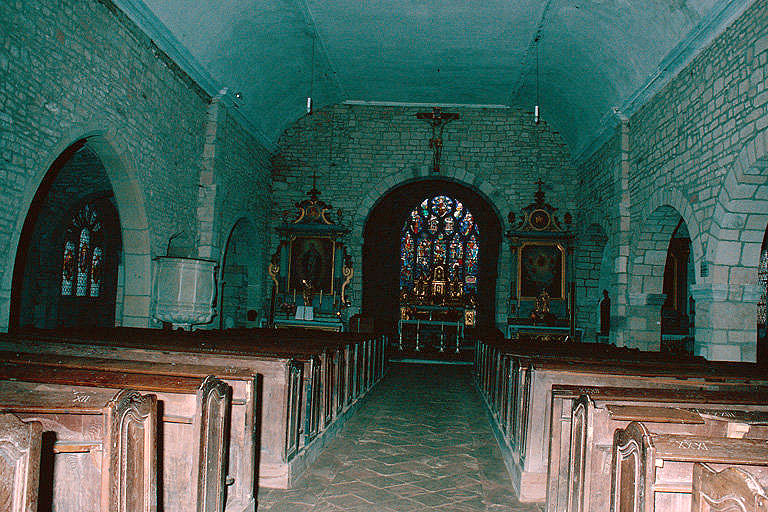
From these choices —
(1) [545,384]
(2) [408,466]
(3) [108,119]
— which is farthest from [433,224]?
(1) [545,384]

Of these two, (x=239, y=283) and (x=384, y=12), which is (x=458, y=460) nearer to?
(x=384, y=12)

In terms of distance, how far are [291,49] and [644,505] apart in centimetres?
954

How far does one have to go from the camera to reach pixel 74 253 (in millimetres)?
12906

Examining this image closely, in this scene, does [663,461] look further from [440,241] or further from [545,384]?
[440,241]

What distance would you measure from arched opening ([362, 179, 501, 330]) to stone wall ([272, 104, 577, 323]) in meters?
2.67

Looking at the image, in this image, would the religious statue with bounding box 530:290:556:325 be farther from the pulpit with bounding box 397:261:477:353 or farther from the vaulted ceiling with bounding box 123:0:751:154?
the vaulted ceiling with bounding box 123:0:751:154

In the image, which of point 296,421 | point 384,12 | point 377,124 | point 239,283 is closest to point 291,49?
point 384,12

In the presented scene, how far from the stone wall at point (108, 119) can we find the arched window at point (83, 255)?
4.77m

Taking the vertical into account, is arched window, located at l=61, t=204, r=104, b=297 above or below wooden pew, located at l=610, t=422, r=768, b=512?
above

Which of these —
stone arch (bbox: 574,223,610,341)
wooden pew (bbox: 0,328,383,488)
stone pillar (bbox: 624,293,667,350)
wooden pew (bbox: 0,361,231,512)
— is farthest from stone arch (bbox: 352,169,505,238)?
wooden pew (bbox: 0,361,231,512)

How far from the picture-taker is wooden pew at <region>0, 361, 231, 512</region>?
2.43 m

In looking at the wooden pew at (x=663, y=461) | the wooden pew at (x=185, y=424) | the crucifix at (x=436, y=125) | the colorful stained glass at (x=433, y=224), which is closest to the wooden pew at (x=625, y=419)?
the wooden pew at (x=663, y=461)

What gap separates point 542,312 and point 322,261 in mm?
4761

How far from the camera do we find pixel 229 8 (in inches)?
310
